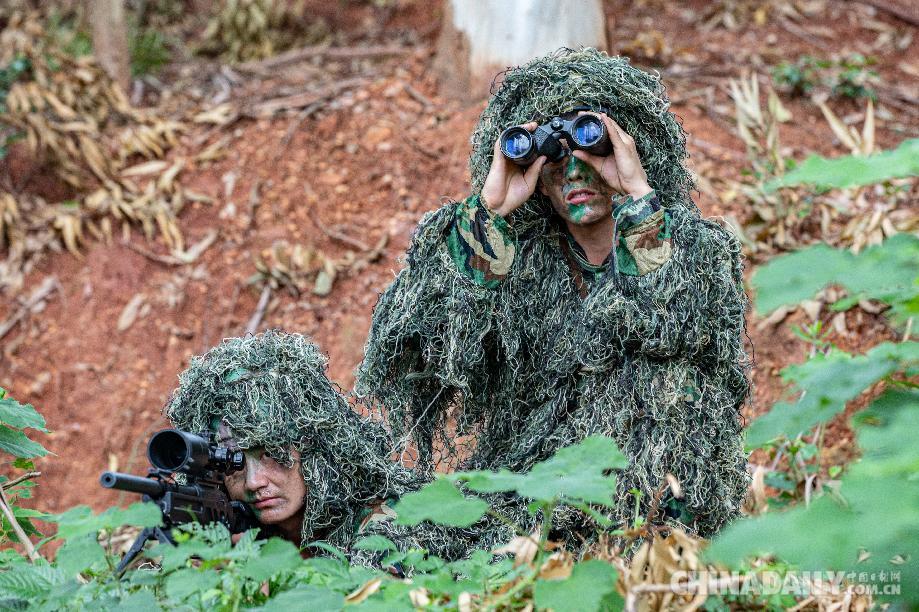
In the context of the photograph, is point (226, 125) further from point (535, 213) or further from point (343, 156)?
point (535, 213)

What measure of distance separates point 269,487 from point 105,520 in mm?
1404

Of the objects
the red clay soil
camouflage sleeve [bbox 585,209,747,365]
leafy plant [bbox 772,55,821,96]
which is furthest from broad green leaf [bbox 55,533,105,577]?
leafy plant [bbox 772,55,821,96]

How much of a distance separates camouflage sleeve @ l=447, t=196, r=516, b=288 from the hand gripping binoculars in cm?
20

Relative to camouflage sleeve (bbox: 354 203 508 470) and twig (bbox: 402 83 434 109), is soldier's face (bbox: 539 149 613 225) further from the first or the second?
twig (bbox: 402 83 434 109)

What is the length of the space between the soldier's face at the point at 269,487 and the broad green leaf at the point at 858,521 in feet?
6.58

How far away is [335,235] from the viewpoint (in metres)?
6.91

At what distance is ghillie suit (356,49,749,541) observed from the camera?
3.55 metres

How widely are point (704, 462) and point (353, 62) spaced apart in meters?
5.41

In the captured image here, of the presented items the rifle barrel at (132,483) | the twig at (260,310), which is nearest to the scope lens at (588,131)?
the rifle barrel at (132,483)

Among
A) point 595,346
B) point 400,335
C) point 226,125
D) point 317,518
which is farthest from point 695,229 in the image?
point 226,125

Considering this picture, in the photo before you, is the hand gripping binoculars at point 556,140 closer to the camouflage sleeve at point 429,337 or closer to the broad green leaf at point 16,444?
the camouflage sleeve at point 429,337

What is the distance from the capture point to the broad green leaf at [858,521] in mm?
1546

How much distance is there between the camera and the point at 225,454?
3.25 metres

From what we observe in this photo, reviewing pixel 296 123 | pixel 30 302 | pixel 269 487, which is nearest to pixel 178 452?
pixel 269 487
